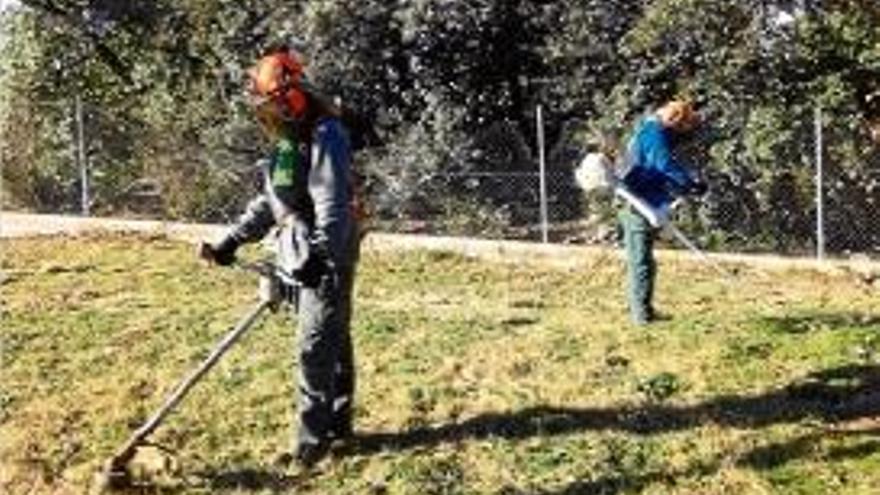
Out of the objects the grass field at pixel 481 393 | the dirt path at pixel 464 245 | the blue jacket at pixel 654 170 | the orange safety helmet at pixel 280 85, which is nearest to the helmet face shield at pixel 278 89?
the orange safety helmet at pixel 280 85

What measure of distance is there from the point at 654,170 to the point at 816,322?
141 cm

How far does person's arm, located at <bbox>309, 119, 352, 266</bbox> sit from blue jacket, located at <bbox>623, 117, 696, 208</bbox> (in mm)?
3360

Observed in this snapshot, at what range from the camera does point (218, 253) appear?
7754mm

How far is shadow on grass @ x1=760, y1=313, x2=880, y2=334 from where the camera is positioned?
10445 mm

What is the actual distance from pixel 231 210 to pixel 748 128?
5.60 m

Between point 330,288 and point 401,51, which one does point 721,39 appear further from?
point 330,288

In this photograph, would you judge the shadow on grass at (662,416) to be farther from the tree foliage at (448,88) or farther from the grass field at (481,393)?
the tree foliage at (448,88)

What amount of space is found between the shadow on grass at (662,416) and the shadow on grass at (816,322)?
1.49 metres

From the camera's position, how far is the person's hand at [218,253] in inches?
305

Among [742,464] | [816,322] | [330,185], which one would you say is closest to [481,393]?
[742,464]

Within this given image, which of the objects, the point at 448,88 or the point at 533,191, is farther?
the point at 448,88

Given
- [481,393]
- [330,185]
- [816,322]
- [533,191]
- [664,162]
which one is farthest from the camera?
[533,191]

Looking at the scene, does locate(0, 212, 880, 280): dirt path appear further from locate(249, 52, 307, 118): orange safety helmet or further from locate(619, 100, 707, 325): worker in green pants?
locate(249, 52, 307, 118): orange safety helmet

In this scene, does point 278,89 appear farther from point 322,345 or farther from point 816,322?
point 816,322
